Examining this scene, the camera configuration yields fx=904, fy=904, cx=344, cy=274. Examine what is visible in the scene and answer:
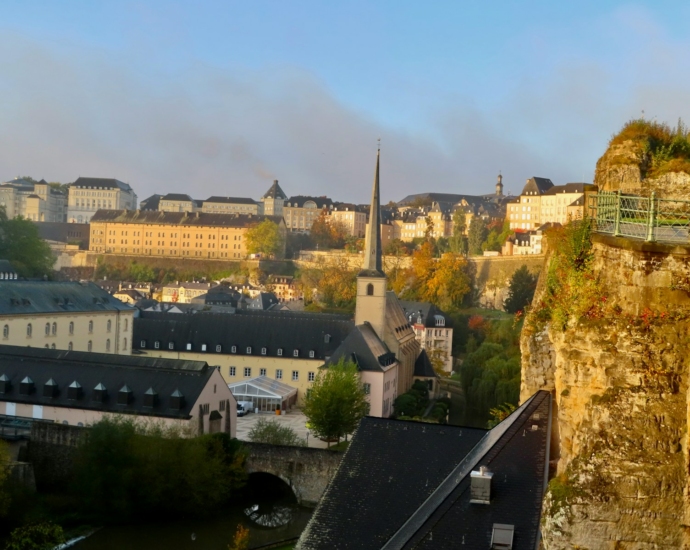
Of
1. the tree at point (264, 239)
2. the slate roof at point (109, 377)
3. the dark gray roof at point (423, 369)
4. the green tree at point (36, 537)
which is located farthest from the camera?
the tree at point (264, 239)

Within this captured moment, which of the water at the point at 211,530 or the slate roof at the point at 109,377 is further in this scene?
the slate roof at the point at 109,377

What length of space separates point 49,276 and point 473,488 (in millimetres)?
72235

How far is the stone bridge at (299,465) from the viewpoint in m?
30.0

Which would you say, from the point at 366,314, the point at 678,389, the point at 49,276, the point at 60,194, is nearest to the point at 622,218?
the point at 678,389

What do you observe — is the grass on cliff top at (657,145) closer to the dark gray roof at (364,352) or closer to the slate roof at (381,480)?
the slate roof at (381,480)

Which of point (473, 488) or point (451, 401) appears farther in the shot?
point (451, 401)

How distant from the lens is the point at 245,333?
51.1m

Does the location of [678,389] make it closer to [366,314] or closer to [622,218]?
[622,218]

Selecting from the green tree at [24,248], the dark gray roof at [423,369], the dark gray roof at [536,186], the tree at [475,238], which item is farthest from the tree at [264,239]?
the dark gray roof at [423,369]

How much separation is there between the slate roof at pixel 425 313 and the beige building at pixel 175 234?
174 ft

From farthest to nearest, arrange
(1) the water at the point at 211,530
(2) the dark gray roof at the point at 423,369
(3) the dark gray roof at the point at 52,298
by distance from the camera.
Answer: (2) the dark gray roof at the point at 423,369 → (3) the dark gray roof at the point at 52,298 → (1) the water at the point at 211,530

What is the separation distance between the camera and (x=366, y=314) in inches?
2014

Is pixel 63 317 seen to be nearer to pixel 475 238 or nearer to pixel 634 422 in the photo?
pixel 634 422

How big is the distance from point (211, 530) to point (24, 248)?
55810 millimetres
